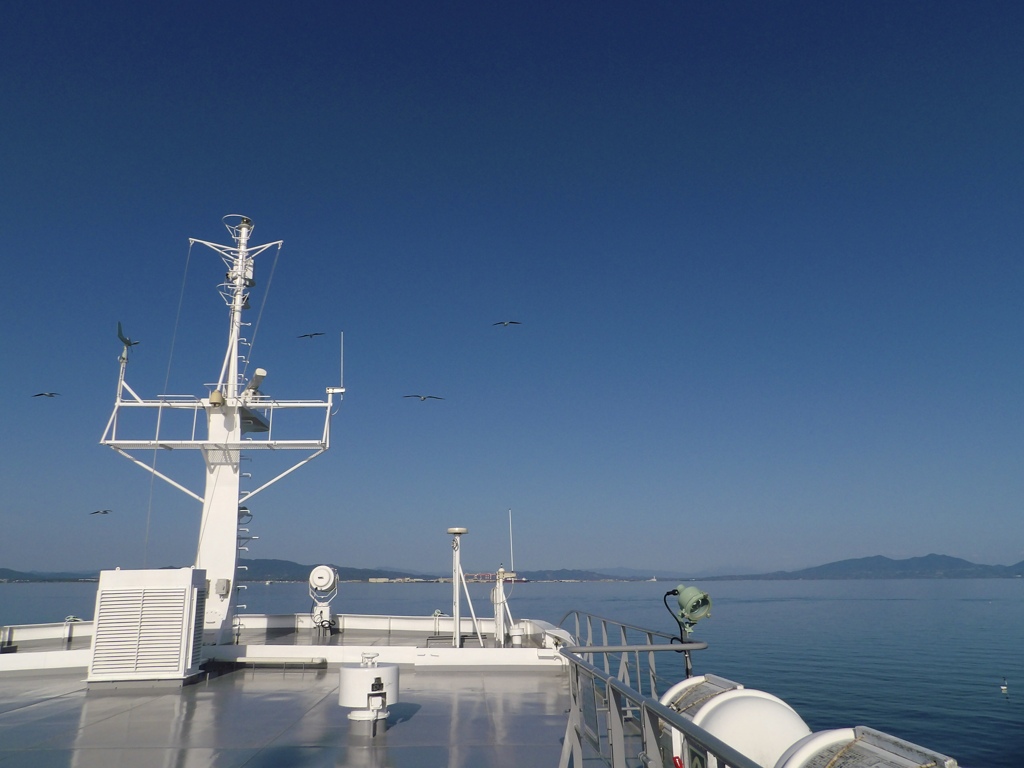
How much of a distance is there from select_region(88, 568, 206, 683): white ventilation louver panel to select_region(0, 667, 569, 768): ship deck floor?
1.26 ft

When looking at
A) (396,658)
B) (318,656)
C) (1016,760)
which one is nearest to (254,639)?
(318,656)

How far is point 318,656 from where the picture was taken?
14.7m

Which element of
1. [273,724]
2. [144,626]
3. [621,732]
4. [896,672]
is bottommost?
[896,672]

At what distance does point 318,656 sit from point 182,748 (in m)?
6.38

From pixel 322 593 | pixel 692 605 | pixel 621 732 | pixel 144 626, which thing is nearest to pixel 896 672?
pixel 322 593

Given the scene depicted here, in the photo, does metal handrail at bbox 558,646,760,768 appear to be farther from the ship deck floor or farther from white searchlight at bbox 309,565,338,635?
white searchlight at bbox 309,565,338,635

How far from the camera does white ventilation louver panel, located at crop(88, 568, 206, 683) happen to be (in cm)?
1227

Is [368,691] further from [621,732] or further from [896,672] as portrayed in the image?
[896,672]

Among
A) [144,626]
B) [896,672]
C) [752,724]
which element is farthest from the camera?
[896,672]

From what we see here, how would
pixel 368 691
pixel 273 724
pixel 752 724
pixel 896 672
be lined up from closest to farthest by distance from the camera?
1. pixel 752 724
2. pixel 368 691
3. pixel 273 724
4. pixel 896 672

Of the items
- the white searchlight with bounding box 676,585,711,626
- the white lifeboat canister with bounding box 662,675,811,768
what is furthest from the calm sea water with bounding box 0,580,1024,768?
the white lifeboat canister with bounding box 662,675,811,768

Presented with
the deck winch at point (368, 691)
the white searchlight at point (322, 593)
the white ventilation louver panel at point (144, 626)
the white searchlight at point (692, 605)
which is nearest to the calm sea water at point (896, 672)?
the white searchlight at point (692, 605)

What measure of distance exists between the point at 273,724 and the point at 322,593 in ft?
A: 32.2

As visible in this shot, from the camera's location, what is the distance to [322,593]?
1916cm
